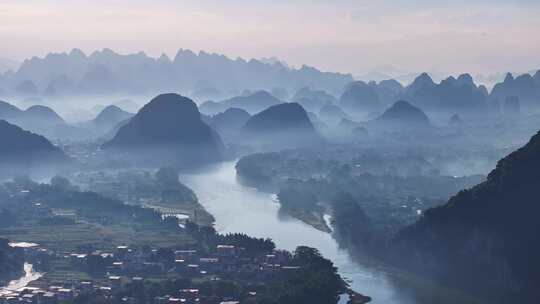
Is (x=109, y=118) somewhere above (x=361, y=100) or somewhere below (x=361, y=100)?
below

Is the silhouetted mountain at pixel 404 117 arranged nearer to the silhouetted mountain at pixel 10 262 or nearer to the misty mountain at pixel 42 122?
the misty mountain at pixel 42 122

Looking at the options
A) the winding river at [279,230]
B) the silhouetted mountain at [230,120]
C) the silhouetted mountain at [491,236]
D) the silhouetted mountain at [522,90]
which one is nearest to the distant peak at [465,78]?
the silhouetted mountain at [522,90]

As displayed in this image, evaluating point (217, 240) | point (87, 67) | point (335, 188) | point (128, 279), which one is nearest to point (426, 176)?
point (335, 188)

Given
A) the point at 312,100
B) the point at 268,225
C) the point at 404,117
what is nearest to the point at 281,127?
the point at 404,117

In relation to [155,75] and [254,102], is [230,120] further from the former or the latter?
[155,75]

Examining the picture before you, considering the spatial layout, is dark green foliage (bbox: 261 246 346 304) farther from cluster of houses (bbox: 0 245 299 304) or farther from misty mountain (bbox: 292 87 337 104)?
misty mountain (bbox: 292 87 337 104)

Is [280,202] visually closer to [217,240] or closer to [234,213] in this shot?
[234,213]

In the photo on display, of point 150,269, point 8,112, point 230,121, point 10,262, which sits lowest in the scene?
point 150,269
